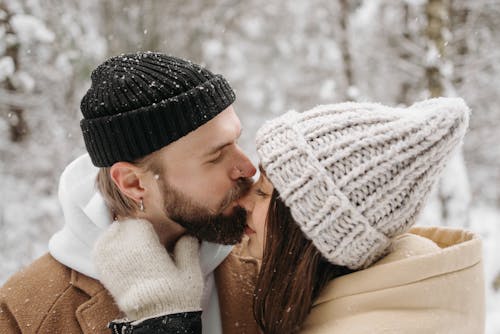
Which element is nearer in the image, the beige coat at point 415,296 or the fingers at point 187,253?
the beige coat at point 415,296

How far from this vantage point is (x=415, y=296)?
1.85m

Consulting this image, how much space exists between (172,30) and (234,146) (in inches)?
336

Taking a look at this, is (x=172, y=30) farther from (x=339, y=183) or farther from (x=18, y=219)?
(x=339, y=183)

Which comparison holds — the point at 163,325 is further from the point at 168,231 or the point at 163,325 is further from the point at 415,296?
the point at 415,296

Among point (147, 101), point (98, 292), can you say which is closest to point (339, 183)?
point (147, 101)

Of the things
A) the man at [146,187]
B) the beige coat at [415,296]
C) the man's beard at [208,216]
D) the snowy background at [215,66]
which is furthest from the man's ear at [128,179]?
the snowy background at [215,66]

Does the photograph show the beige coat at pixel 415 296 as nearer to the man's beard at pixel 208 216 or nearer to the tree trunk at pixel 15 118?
the man's beard at pixel 208 216

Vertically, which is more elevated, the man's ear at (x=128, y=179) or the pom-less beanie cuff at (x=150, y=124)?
the pom-less beanie cuff at (x=150, y=124)

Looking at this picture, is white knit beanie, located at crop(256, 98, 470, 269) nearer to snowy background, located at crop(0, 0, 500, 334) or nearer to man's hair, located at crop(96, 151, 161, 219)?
man's hair, located at crop(96, 151, 161, 219)

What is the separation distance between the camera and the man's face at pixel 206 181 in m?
2.36

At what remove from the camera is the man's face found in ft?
7.74

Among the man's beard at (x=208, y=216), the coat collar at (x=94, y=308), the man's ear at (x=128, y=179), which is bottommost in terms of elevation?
the coat collar at (x=94, y=308)

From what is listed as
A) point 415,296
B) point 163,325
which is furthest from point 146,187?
point 415,296

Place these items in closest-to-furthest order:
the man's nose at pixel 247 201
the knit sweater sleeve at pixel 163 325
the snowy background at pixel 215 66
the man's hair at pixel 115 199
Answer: the knit sweater sleeve at pixel 163 325, the man's nose at pixel 247 201, the man's hair at pixel 115 199, the snowy background at pixel 215 66
